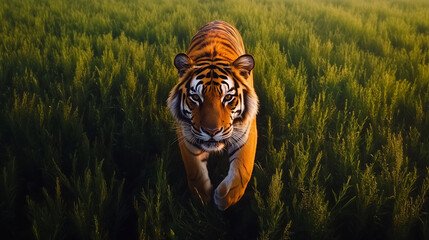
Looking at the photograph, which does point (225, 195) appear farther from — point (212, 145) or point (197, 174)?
point (212, 145)

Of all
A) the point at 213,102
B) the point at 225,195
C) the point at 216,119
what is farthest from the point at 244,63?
the point at 225,195

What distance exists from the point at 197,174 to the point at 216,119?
439 millimetres

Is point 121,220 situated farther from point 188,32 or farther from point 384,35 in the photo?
point 384,35

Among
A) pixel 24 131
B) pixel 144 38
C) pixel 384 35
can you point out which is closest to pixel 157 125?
pixel 24 131

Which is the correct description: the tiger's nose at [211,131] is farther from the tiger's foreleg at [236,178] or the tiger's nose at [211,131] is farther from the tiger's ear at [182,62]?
the tiger's ear at [182,62]

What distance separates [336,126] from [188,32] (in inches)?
138

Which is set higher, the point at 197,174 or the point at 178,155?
the point at 197,174

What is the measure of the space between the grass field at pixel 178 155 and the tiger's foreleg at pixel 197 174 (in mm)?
98

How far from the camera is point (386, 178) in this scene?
6.02 ft

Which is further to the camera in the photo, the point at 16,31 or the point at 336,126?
the point at 16,31

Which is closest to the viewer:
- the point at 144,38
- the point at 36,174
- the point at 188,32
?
the point at 36,174

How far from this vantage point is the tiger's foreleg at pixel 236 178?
179 cm

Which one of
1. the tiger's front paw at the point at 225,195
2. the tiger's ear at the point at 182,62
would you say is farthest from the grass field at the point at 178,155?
the tiger's ear at the point at 182,62

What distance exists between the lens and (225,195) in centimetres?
178
